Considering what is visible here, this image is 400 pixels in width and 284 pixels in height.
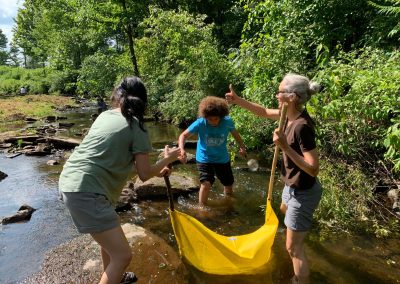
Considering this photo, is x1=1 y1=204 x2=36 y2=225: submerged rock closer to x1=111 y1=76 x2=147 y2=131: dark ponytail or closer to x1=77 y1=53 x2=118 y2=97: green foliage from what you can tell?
x1=111 y1=76 x2=147 y2=131: dark ponytail

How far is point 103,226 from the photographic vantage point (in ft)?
9.28

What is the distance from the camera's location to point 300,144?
2.99m

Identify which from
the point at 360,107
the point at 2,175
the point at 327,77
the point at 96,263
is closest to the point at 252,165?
the point at 327,77

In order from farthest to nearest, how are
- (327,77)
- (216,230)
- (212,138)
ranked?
(212,138), (327,77), (216,230)


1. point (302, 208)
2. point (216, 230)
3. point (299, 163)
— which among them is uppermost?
point (299, 163)

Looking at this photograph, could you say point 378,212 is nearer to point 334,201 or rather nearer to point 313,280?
point 334,201

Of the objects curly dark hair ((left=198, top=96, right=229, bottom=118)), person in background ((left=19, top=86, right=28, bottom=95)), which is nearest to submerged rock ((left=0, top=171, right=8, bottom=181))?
curly dark hair ((left=198, top=96, right=229, bottom=118))

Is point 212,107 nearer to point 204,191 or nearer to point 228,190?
point 204,191

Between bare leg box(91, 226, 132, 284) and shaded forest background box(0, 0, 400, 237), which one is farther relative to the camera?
shaded forest background box(0, 0, 400, 237)

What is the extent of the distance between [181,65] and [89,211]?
13.5 metres

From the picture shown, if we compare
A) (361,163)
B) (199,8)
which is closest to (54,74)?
(199,8)

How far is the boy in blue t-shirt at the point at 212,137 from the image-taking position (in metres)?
5.43

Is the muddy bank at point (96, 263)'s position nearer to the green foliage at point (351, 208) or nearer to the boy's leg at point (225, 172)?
the boy's leg at point (225, 172)

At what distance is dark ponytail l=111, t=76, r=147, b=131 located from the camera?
9.42 ft
